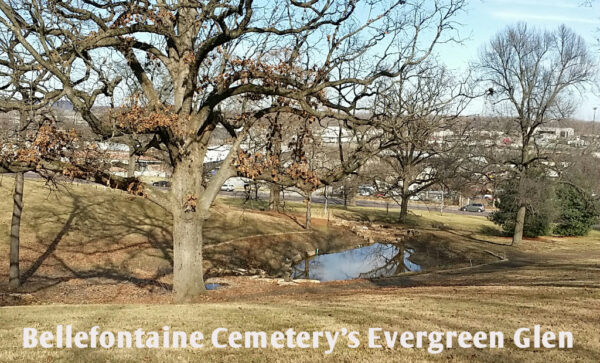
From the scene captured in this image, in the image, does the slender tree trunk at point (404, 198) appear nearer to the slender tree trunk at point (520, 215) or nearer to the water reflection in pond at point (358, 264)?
the water reflection in pond at point (358, 264)

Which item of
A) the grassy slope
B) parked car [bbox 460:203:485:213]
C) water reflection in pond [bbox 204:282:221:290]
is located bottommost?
water reflection in pond [bbox 204:282:221:290]

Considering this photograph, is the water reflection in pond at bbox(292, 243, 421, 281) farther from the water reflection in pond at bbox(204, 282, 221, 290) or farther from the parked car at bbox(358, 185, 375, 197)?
the water reflection in pond at bbox(204, 282, 221, 290)

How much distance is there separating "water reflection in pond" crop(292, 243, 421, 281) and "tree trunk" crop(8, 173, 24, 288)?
471 inches

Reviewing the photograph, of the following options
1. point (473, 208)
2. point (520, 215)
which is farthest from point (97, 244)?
point (473, 208)

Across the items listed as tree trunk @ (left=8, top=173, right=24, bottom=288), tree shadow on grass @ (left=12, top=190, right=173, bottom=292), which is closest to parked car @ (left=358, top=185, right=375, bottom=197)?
tree shadow on grass @ (left=12, top=190, right=173, bottom=292)

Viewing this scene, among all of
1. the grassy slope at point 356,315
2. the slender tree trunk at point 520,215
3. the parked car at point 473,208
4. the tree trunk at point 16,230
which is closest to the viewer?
the grassy slope at point 356,315

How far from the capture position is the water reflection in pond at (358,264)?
2345 cm

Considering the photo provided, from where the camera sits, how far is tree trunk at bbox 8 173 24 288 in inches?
575

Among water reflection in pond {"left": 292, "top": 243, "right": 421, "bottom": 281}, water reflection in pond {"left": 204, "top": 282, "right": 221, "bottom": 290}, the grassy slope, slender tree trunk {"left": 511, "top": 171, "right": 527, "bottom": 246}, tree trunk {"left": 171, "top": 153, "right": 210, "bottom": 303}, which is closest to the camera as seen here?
the grassy slope

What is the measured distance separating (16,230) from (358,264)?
17734 millimetres

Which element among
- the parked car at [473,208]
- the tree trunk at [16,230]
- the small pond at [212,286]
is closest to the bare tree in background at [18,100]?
the tree trunk at [16,230]

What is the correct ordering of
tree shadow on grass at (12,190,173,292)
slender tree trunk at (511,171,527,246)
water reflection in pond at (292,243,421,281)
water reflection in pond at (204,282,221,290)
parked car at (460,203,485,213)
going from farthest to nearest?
1. parked car at (460,203,485,213)
2. slender tree trunk at (511,171,527,246)
3. water reflection in pond at (292,243,421,281)
4. tree shadow on grass at (12,190,173,292)
5. water reflection in pond at (204,282,221,290)

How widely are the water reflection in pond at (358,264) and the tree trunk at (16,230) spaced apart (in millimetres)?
11969

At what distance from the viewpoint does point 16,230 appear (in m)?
14.9
